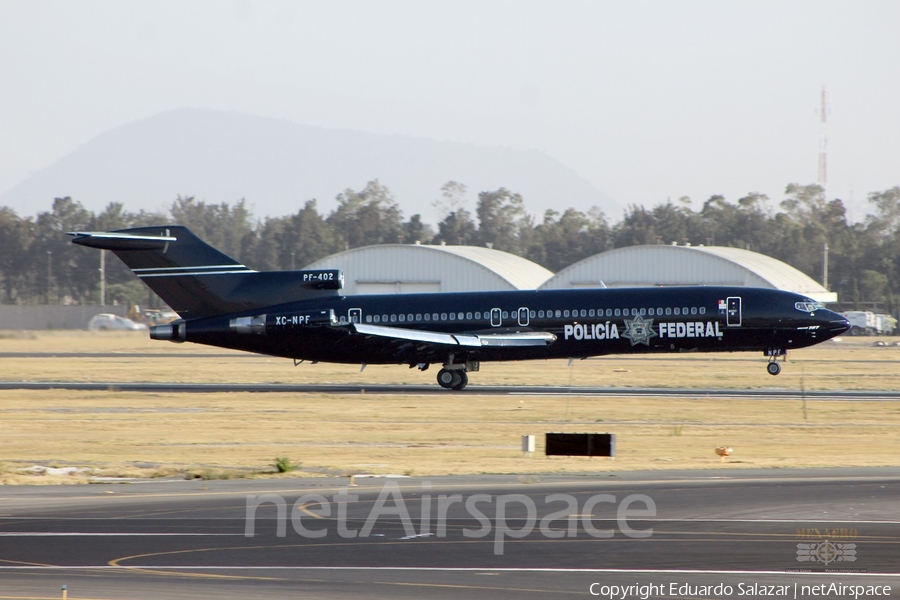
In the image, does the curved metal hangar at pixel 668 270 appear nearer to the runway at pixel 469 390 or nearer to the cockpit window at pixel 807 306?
the runway at pixel 469 390

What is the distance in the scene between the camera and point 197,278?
131 feet

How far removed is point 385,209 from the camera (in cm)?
18250

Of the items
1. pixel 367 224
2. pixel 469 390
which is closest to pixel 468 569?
pixel 469 390

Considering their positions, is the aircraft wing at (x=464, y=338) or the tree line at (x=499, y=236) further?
the tree line at (x=499, y=236)

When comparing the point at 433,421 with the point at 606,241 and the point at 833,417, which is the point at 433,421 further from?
the point at 606,241

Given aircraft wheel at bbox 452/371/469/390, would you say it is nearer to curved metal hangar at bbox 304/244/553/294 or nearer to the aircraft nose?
the aircraft nose

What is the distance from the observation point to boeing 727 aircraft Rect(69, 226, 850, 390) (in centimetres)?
3900

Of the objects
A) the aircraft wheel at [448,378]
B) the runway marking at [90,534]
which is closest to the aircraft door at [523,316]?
the aircraft wheel at [448,378]

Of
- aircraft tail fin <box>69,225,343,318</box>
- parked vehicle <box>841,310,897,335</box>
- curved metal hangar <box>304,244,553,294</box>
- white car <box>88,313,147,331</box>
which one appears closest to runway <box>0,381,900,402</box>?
aircraft tail fin <box>69,225,343,318</box>

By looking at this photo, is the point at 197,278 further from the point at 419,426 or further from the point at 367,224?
the point at 367,224

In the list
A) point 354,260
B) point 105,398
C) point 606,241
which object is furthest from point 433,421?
point 606,241

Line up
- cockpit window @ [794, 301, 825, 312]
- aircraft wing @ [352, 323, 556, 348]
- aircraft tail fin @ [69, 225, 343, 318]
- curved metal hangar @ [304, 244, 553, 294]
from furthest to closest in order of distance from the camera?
curved metal hangar @ [304, 244, 553, 294], aircraft tail fin @ [69, 225, 343, 318], cockpit window @ [794, 301, 825, 312], aircraft wing @ [352, 323, 556, 348]

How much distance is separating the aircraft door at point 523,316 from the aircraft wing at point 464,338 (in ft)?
1.35

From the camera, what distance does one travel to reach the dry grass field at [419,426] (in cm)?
2330
